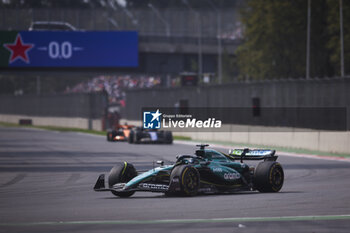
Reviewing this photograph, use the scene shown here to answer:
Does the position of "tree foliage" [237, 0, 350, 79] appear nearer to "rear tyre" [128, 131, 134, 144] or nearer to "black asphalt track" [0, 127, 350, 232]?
"rear tyre" [128, 131, 134, 144]

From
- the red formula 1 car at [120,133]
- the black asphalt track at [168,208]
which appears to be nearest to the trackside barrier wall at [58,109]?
the red formula 1 car at [120,133]

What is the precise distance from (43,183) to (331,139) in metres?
16.1

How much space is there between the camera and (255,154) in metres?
17.0

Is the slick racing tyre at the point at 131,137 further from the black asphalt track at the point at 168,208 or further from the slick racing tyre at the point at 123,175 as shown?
the slick racing tyre at the point at 123,175

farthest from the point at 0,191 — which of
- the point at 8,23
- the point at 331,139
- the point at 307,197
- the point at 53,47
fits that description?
the point at 8,23

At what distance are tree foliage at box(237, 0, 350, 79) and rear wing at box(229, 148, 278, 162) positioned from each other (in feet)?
174

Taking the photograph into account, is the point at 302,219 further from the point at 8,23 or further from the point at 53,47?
the point at 8,23

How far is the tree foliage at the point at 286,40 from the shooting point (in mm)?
69500

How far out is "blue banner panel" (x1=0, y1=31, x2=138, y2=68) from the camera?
200ft

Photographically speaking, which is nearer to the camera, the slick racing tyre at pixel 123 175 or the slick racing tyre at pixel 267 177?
the slick racing tyre at pixel 123 175

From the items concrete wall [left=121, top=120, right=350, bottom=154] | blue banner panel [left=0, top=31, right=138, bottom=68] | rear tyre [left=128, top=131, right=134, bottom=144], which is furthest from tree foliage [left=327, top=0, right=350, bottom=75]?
rear tyre [left=128, top=131, right=134, bottom=144]

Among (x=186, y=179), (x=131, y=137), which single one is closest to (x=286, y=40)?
(x=131, y=137)

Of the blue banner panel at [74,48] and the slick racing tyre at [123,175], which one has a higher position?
the blue banner panel at [74,48]

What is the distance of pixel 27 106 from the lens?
10244cm
